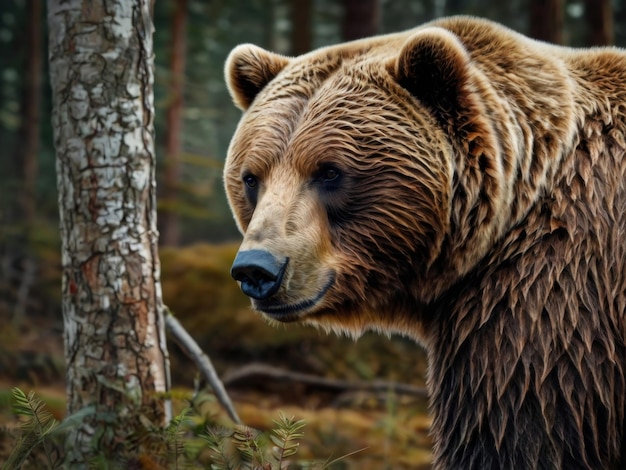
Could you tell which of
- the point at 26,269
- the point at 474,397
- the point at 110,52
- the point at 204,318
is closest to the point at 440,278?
the point at 474,397

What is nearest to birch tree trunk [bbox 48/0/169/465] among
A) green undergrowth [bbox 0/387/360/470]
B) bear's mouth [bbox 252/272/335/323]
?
green undergrowth [bbox 0/387/360/470]

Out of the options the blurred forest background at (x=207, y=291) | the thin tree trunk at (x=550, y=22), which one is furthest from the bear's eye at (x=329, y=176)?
the thin tree trunk at (x=550, y=22)

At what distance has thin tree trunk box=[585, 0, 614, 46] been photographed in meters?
8.67

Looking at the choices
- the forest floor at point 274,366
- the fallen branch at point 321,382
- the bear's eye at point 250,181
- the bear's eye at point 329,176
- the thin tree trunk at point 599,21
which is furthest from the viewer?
the thin tree trunk at point 599,21

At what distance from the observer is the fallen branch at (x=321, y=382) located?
695 centimetres

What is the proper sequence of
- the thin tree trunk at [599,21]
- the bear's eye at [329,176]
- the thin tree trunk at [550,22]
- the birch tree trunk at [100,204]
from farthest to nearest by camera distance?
the thin tree trunk at [599,21], the thin tree trunk at [550,22], the birch tree trunk at [100,204], the bear's eye at [329,176]

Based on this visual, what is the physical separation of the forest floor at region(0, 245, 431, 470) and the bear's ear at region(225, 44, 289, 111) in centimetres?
309

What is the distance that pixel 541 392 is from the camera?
100 inches

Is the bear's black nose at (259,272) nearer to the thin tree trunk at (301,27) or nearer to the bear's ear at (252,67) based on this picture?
the bear's ear at (252,67)

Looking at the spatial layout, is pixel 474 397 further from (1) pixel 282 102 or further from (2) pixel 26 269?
(2) pixel 26 269

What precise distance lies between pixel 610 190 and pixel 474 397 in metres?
1.02

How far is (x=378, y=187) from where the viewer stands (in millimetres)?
2908

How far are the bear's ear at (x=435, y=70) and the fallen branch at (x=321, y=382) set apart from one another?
14.6 ft

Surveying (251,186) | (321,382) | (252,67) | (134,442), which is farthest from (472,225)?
(321,382)
